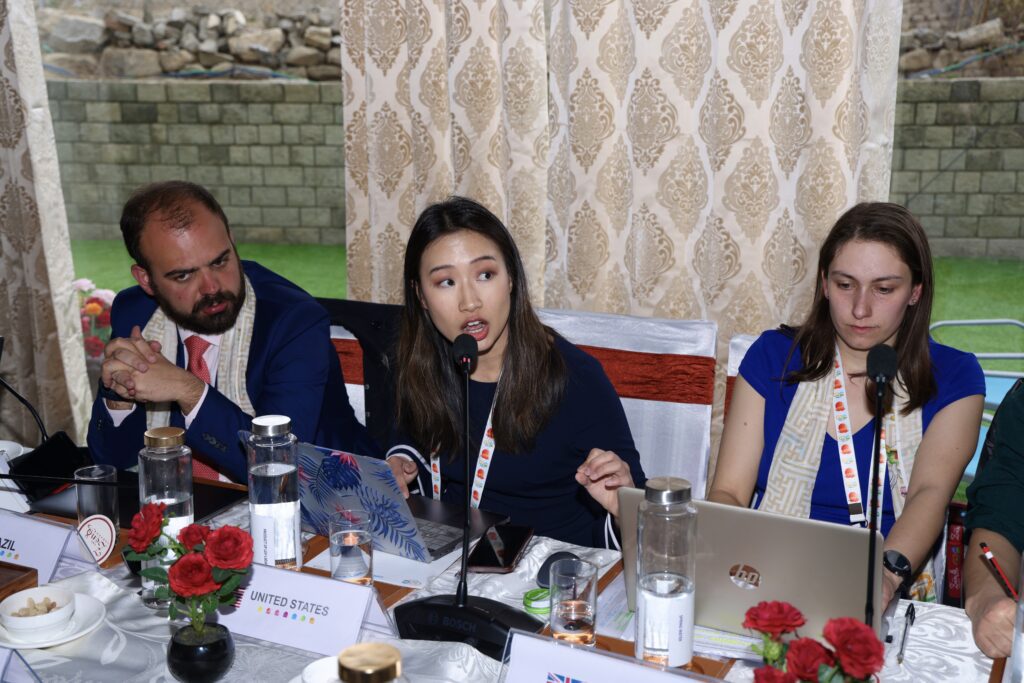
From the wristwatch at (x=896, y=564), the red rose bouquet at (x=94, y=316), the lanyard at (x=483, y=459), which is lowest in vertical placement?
the red rose bouquet at (x=94, y=316)

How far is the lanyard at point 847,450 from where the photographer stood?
6.30 feet

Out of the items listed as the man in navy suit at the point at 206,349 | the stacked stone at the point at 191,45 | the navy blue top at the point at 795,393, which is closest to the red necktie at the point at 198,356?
the man in navy suit at the point at 206,349

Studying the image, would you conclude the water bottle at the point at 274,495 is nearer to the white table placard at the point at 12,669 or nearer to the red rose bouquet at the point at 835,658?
the white table placard at the point at 12,669

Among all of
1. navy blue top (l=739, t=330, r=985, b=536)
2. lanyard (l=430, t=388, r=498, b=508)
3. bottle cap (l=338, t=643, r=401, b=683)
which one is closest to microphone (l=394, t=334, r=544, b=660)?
bottle cap (l=338, t=643, r=401, b=683)

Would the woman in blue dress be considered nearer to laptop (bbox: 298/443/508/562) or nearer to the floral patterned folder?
laptop (bbox: 298/443/508/562)

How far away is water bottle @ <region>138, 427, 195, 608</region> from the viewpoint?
5.04ft

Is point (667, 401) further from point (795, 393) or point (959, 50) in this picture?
point (959, 50)

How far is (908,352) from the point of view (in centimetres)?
193

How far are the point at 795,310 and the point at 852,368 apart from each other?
0.76 m

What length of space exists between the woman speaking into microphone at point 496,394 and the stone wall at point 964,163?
1.52 meters

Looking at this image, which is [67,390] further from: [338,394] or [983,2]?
[983,2]

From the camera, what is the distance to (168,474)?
5.19ft

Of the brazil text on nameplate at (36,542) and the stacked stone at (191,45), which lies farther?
the stacked stone at (191,45)

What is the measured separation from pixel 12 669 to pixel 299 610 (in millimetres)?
340
